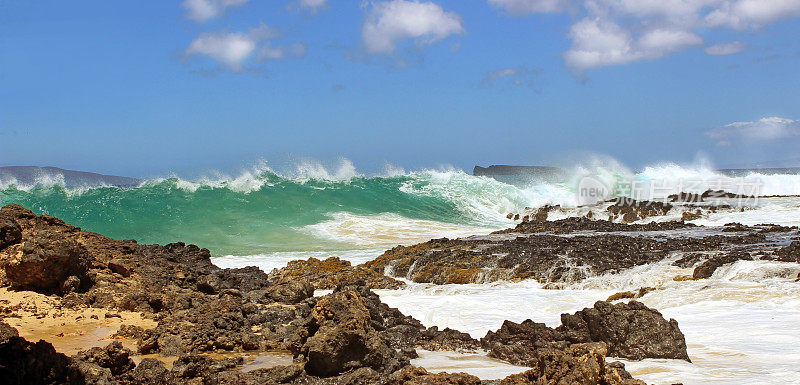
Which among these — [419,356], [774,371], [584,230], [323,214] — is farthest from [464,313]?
[323,214]

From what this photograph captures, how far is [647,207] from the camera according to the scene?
2530 cm

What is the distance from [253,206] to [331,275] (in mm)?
18568

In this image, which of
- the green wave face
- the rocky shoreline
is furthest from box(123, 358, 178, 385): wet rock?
the green wave face

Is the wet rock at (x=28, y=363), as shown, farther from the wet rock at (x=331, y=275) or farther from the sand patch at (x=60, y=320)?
the wet rock at (x=331, y=275)

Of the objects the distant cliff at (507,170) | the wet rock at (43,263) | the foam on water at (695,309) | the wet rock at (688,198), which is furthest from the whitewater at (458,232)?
the distant cliff at (507,170)

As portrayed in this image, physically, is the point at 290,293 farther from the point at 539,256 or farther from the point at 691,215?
the point at 691,215

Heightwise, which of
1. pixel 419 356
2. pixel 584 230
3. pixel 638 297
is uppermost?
pixel 584 230

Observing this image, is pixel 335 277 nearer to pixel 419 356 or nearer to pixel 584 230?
pixel 419 356

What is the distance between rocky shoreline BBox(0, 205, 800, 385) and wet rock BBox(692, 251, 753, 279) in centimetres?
3

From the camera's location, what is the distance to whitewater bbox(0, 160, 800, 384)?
6.92 m

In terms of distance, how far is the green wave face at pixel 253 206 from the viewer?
84.4 feet

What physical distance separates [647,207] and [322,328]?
71.5 feet

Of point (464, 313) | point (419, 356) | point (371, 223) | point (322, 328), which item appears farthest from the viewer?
point (371, 223)

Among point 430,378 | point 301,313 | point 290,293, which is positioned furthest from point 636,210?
point 430,378
